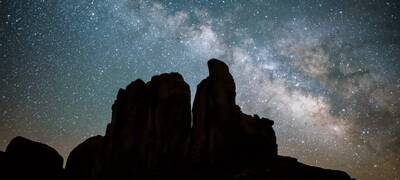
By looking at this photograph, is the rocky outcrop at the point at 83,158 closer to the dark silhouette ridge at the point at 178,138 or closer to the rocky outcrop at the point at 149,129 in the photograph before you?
the dark silhouette ridge at the point at 178,138

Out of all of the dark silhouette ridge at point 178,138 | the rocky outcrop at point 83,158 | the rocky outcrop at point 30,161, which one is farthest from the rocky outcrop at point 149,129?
the rocky outcrop at point 30,161

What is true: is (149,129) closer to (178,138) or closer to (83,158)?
(178,138)

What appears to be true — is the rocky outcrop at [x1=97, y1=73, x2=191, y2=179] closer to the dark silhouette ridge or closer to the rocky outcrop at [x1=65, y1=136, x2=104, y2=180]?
the dark silhouette ridge

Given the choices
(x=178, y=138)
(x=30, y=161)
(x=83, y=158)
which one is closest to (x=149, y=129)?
(x=178, y=138)

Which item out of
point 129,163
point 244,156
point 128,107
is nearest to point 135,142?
point 129,163

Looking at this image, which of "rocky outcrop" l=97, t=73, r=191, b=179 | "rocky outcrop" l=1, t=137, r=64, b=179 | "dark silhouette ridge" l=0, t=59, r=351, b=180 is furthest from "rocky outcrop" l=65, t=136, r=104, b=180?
"rocky outcrop" l=97, t=73, r=191, b=179

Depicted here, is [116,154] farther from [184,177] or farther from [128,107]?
[184,177]

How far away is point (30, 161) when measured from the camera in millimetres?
46875

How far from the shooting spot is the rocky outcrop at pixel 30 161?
4408 cm

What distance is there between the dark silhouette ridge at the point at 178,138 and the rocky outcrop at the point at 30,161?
0.16 m

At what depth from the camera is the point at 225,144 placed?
4150cm

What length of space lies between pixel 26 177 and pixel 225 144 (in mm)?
28705

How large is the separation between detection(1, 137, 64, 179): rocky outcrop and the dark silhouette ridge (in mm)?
158

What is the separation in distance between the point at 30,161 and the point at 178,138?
2294 centimetres
